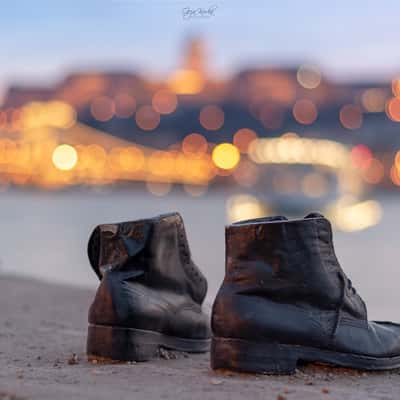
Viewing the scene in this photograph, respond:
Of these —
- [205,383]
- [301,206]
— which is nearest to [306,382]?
[205,383]

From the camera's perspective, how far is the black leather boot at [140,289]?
2.34m

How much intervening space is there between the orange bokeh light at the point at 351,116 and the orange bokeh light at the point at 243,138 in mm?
7345

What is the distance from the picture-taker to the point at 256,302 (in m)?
2.14

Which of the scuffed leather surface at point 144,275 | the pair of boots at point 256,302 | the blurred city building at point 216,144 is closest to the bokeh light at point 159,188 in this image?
the blurred city building at point 216,144

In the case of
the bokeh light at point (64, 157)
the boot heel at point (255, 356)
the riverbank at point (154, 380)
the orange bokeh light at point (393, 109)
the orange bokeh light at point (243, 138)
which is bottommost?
the riverbank at point (154, 380)

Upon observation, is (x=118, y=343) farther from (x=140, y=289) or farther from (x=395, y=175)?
(x=395, y=175)

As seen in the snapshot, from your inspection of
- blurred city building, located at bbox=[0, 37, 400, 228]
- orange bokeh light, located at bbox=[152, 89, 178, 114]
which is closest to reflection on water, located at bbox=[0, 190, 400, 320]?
blurred city building, located at bbox=[0, 37, 400, 228]

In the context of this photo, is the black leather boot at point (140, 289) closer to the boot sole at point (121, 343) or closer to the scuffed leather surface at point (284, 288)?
the boot sole at point (121, 343)

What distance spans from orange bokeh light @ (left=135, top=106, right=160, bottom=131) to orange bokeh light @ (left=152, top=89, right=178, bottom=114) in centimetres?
59

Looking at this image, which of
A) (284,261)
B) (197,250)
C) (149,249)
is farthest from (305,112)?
(284,261)

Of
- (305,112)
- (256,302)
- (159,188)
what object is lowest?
(256,302)

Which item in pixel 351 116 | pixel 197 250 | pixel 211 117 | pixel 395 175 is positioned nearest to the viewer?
pixel 197 250

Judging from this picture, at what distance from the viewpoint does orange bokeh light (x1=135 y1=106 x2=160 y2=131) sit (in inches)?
2633

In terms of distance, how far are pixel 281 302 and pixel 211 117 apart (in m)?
65.3
